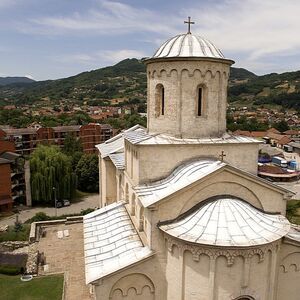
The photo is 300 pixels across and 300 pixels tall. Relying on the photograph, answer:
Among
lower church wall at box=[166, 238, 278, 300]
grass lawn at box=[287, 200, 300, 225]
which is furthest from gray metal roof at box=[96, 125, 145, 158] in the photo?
grass lawn at box=[287, 200, 300, 225]

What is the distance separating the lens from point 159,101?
50.9 ft

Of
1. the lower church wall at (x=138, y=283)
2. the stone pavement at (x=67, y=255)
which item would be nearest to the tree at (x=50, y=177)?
the stone pavement at (x=67, y=255)

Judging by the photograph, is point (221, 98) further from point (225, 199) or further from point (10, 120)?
point (10, 120)

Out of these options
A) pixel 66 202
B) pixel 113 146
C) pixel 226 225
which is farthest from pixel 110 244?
pixel 66 202

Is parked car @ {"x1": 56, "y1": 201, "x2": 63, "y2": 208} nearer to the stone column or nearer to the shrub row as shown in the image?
the shrub row

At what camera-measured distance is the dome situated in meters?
14.4

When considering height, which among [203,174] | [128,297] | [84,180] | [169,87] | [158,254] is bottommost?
[84,180]

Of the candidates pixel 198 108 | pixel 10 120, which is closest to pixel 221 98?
pixel 198 108

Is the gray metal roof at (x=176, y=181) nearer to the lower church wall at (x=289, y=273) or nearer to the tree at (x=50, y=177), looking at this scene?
the lower church wall at (x=289, y=273)

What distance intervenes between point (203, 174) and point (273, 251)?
142 inches

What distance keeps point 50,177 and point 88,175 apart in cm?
679

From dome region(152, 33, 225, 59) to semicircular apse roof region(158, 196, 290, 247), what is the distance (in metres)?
6.21

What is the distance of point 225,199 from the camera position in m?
12.4

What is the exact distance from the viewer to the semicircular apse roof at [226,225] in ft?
36.4
